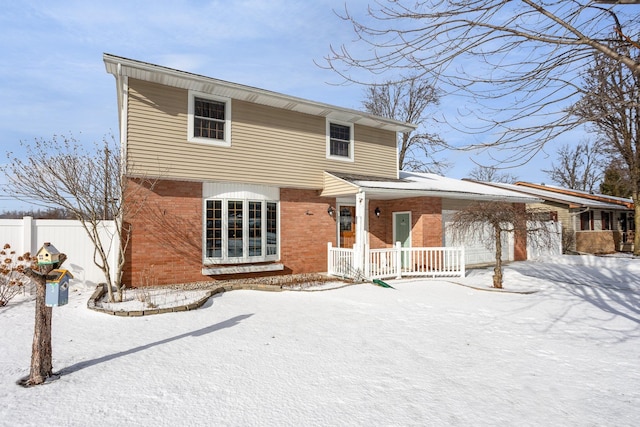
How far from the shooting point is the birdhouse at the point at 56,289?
157 inches

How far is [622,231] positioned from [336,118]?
24.7 metres

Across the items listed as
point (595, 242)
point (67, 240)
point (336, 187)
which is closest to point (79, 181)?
point (67, 240)

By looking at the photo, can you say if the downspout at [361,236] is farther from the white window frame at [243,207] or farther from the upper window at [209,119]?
the upper window at [209,119]

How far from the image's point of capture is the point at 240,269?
1114cm

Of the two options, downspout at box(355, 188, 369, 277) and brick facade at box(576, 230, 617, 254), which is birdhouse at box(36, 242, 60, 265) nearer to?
downspout at box(355, 188, 369, 277)

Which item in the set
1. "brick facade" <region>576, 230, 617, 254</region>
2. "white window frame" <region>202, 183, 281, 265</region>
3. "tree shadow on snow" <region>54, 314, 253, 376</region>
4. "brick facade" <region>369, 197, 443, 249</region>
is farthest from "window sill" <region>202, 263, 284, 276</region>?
"brick facade" <region>576, 230, 617, 254</region>

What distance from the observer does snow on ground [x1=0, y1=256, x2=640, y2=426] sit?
3.48 m

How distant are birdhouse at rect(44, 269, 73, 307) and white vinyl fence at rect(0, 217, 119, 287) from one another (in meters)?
5.77

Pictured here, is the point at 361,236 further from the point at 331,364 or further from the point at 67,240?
the point at 67,240

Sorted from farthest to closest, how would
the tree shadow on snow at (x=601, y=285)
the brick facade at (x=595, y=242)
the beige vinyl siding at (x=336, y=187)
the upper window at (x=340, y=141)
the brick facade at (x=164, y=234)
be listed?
the brick facade at (x=595, y=242), the upper window at (x=340, y=141), the beige vinyl siding at (x=336, y=187), the brick facade at (x=164, y=234), the tree shadow on snow at (x=601, y=285)

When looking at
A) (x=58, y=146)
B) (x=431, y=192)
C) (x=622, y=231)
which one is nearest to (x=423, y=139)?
(x=622, y=231)

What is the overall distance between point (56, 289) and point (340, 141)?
11.1 metres

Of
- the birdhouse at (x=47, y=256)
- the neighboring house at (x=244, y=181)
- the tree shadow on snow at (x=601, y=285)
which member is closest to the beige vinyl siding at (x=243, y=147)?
the neighboring house at (x=244, y=181)

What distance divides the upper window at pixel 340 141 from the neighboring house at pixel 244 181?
0.04m
